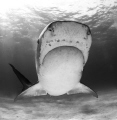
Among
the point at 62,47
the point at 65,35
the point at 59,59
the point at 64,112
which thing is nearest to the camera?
the point at 65,35

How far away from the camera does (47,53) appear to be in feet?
7.63

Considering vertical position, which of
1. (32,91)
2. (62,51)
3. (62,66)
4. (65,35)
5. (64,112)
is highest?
(65,35)

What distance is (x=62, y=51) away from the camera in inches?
89.4

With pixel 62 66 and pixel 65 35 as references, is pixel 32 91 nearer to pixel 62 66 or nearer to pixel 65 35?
pixel 62 66

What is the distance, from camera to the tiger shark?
1958 millimetres

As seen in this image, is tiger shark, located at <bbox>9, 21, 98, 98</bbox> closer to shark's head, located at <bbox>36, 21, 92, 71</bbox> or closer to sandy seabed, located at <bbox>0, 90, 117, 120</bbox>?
shark's head, located at <bbox>36, 21, 92, 71</bbox>

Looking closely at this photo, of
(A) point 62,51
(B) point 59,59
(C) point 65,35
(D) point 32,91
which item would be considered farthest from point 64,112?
(C) point 65,35

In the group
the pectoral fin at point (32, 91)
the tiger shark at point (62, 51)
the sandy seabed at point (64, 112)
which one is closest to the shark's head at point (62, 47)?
the tiger shark at point (62, 51)

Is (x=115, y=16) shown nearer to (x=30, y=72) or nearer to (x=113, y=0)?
(x=113, y=0)

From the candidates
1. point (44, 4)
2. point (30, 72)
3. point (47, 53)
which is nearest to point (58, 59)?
point (47, 53)

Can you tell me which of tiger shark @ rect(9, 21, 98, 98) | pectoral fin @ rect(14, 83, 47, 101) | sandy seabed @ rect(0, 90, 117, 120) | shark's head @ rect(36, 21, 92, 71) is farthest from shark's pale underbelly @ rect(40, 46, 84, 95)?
sandy seabed @ rect(0, 90, 117, 120)

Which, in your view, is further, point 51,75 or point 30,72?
point 30,72

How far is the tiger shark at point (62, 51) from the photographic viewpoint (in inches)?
77.1

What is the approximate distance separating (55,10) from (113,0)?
6.20 meters
